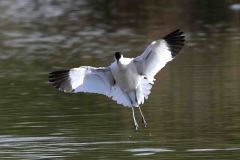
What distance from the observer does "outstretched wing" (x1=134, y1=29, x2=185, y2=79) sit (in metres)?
14.7

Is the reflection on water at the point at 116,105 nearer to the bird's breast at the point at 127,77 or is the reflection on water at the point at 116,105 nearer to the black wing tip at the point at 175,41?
the bird's breast at the point at 127,77

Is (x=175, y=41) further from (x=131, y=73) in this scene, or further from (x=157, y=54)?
(x=131, y=73)

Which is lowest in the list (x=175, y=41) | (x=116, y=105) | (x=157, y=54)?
(x=116, y=105)

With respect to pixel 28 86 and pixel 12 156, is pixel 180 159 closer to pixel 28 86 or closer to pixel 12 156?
pixel 12 156

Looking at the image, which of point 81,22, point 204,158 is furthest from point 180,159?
point 81,22

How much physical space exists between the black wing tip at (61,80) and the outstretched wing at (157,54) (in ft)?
3.68

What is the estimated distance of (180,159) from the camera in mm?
12578

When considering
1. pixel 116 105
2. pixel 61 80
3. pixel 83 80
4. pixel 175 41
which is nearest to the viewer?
pixel 61 80

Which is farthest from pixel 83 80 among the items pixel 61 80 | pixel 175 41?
pixel 175 41

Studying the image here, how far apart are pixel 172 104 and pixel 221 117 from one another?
1.77 m

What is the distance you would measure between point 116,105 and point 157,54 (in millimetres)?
3311

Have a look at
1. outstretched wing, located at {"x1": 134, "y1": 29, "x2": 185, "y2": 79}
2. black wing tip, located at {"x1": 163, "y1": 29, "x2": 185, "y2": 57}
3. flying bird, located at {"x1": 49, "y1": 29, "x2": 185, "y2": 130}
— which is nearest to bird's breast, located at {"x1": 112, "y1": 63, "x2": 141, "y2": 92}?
flying bird, located at {"x1": 49, "y1": 29, "x2": 185, "y2": 130}

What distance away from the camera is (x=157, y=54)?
14.8 metres

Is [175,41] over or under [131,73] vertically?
over
